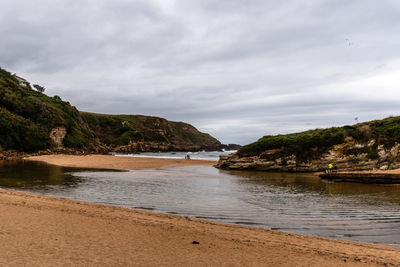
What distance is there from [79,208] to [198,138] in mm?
166432

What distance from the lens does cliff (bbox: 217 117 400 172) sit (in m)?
29.0

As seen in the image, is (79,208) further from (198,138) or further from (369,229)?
(198,138)

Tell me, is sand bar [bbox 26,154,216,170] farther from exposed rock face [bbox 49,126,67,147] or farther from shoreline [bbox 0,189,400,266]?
shoreline [bbox 0,189,400,266]

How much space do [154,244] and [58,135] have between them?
66483mm

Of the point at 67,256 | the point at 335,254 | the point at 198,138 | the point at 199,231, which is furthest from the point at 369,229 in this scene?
the point at 198,138

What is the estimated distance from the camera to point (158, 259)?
17.6ft

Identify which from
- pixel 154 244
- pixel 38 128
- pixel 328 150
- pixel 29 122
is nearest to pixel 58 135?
pixel 38 128

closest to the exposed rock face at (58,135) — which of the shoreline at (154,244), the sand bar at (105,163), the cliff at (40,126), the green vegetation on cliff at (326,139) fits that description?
the cliff at (40,126)

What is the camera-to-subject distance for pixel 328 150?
32719mm

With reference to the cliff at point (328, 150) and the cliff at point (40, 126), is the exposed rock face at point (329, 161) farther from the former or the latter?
the cliff at point (40, 126)

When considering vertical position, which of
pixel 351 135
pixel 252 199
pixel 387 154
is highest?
pixel 351 135

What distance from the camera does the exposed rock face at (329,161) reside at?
92.7 feet

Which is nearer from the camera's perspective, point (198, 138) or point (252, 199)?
point (252, 199)

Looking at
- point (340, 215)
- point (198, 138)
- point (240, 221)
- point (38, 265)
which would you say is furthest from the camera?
point (198, 138)
